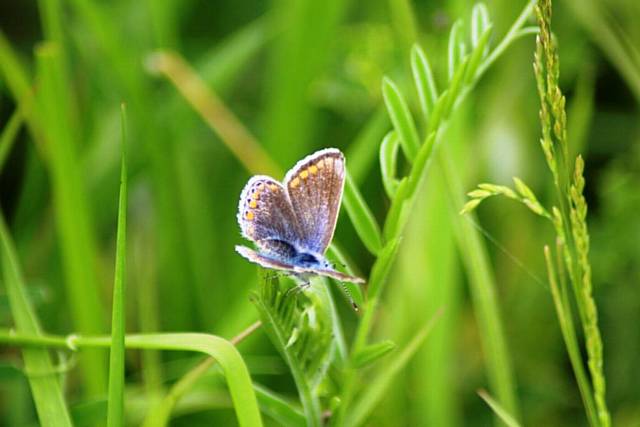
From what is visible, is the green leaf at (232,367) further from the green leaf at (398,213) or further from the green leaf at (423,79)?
the green leaf at (423,79)

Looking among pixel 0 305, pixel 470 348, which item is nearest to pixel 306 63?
pixel 470 348

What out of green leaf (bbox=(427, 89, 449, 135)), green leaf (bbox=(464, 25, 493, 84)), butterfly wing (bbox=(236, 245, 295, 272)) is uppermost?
green leaf (bbox=(464, 25, 493, 84))

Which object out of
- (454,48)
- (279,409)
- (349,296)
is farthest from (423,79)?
(279,409)

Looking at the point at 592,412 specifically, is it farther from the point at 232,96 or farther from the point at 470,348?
the point at 232,96

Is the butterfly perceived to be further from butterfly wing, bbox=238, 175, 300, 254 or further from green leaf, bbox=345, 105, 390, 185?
green leaf, bbox=345, 105, 390, 185

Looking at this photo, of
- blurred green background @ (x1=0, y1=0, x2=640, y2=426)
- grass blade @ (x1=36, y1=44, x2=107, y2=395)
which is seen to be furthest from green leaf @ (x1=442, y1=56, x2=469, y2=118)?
grass blade @ (x1=36, y1=44, x2=107, y2=395)

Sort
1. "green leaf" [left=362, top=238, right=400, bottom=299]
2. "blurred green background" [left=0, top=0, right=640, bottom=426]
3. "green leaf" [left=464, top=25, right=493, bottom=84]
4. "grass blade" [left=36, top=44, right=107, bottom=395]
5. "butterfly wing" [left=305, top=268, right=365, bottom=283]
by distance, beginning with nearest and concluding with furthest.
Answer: "butterfly wing" [left=305, top=268, right=365, bottom=283] → "green leaf" [left=362, top=238, right=400, bottom=299] → "green leaf" [left=464, top=25, right=493, bottom=84] → "grass blade" [left=36, top=44, right=107, bottom=395] → "blurred green background" [left=0, top=0, right=640, bottom=426]

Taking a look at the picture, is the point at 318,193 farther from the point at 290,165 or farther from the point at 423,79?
the point at 290,165

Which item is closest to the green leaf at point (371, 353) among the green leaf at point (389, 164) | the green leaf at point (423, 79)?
the green leaf at point (389, 164)
